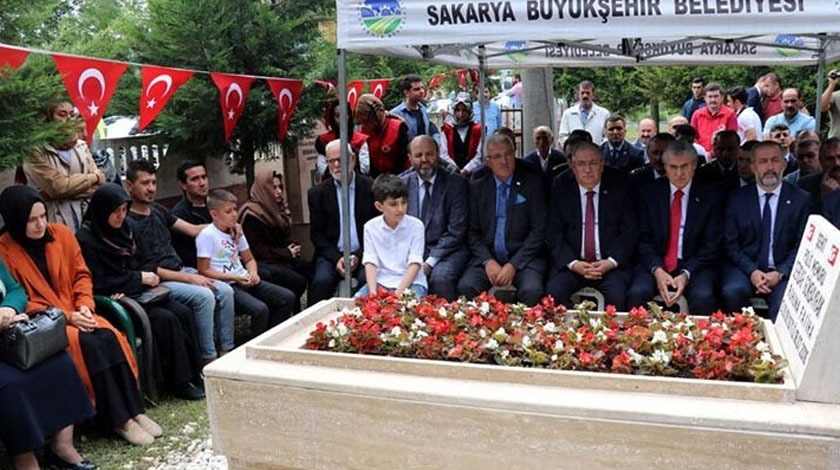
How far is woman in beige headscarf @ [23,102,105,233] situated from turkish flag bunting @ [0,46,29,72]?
0.72m

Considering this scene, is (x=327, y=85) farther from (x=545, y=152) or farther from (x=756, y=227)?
(x=756, y=227)

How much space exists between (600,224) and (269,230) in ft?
8.20

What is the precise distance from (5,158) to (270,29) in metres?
3.70

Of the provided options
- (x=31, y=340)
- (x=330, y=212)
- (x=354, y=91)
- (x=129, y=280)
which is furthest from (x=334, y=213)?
(x=354, y=91)

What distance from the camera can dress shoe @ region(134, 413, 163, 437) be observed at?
4.34 meters

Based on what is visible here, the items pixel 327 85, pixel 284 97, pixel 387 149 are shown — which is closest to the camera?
pixel 284 97

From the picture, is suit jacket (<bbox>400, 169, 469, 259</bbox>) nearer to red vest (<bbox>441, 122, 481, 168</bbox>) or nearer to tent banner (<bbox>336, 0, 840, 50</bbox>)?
tent banner (<bbox>336, 0, 840, 50</bbox>)

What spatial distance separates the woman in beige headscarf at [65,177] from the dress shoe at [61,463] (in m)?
1.71

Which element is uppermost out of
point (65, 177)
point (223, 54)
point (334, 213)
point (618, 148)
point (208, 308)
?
point (223, 54)

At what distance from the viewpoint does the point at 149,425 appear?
4.36m

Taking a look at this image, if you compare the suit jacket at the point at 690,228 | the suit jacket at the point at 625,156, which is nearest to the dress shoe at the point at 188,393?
the suit jacket at the point at 690,228

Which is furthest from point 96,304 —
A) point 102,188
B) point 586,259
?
point 586,259

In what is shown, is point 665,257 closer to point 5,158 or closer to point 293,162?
point 5,158

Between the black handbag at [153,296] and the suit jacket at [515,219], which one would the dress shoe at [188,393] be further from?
the suit jacket at [515,219]
